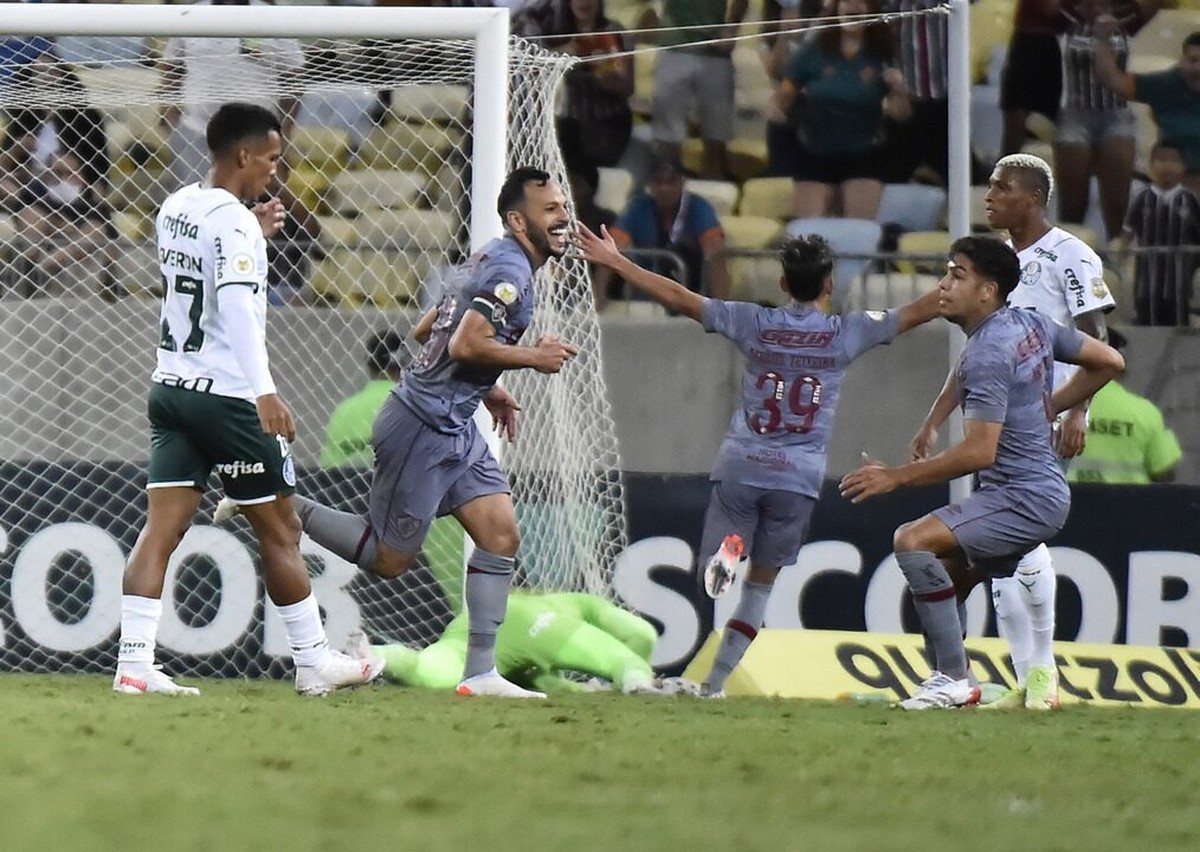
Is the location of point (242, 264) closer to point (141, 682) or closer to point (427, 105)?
point (141, 682)

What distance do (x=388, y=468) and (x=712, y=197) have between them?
16.1ft

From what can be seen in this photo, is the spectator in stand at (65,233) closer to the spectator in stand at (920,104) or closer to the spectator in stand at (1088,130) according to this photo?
the spectator in stand at (920,104)

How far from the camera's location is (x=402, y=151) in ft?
33.3

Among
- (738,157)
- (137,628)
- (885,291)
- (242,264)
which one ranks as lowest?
(137,628)

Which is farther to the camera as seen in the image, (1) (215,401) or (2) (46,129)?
(2) (46,129)

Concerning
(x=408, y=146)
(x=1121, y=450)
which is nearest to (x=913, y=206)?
(x=1121, y=450)

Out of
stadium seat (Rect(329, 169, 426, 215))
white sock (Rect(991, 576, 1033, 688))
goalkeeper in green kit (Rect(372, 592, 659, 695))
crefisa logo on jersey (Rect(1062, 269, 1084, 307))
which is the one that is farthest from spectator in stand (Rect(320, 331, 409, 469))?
crefisa logo on jersey (Rect(1062, 269, 1084, 307))

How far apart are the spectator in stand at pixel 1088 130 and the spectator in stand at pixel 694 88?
1.88 m

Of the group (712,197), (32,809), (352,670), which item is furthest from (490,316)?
(712,197)

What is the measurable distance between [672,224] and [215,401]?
5.29 m

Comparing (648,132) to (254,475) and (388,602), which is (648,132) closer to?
(388,602)

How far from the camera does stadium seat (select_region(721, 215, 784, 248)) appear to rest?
1148cm

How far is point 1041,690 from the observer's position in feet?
24.8

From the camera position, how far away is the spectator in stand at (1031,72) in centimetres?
1182
